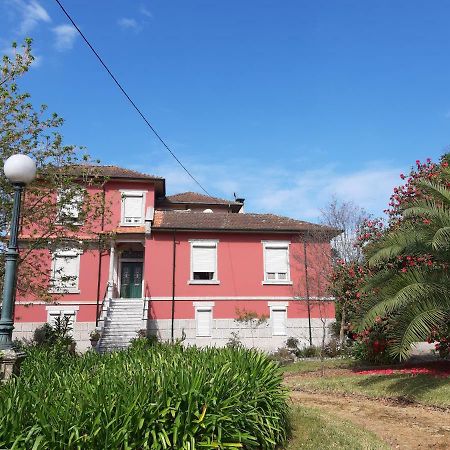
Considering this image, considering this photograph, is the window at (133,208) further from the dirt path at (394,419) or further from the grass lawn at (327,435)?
the grass lawn at (327,435)

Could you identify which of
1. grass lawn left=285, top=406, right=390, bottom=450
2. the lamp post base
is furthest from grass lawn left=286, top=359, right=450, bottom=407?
the lamp post base

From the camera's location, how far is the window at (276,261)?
74.2 ft

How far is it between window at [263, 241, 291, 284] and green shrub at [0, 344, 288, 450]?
1617 cm

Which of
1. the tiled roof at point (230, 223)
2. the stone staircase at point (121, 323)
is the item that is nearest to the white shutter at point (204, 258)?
the tiled roof at point (230, 223)

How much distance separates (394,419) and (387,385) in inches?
117

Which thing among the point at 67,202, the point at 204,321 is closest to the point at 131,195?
the point at 204,321

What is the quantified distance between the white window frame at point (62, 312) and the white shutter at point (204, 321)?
627cm

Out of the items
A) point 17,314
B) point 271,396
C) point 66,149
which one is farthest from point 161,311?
point 271,396

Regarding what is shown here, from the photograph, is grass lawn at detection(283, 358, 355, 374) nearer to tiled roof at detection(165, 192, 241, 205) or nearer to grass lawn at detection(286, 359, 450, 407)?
grass lawn at detection(286, 359, 450, 407)

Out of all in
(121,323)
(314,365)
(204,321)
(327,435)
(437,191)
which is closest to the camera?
(327,435)

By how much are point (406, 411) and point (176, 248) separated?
601 inches

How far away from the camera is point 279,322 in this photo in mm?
22000

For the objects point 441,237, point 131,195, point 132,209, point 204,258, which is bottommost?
point 441,237

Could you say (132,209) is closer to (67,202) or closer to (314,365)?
(67,202)
